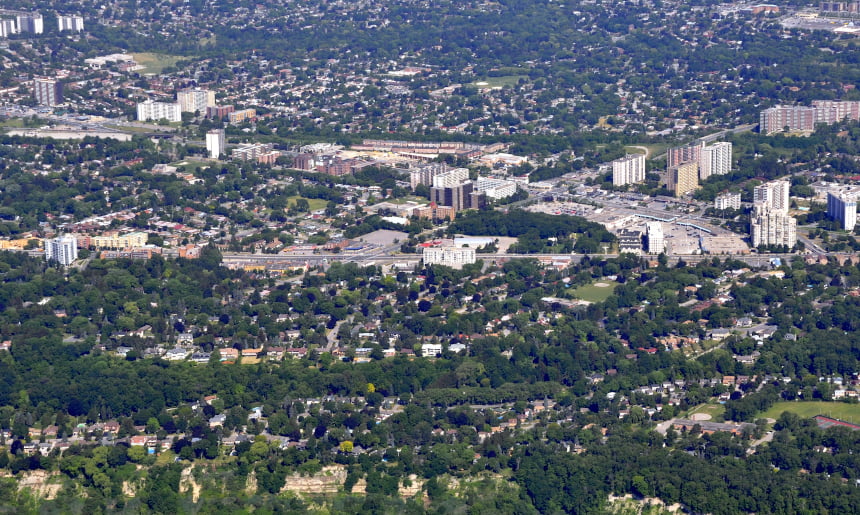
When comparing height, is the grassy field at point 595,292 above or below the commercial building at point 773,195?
below

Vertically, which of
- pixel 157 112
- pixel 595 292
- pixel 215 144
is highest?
pixel 157 112

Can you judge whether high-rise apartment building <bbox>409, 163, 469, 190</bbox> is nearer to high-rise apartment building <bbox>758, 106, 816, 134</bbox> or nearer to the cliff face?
high-rise apartment building <bbox>758, 106, 816, 134</bbox>

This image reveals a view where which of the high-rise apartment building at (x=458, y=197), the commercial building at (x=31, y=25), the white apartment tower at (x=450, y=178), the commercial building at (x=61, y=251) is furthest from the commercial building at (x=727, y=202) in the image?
the commercial building at (x=31, y=25)

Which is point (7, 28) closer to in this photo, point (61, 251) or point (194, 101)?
point (194, 101)

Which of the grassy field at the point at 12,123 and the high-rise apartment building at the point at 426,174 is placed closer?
the high-rise apartment building at the point at 426,174

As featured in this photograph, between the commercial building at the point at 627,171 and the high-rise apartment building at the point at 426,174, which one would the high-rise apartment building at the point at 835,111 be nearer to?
the commercial building at the point at 627,171

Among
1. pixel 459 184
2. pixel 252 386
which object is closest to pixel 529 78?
pixel 459 184

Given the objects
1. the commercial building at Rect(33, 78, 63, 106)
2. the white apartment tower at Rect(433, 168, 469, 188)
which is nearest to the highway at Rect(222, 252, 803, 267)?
the white apartment tower at Rect(433, 168, 469, 188)

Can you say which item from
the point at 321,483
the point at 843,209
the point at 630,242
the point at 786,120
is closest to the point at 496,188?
the point at 630,242
